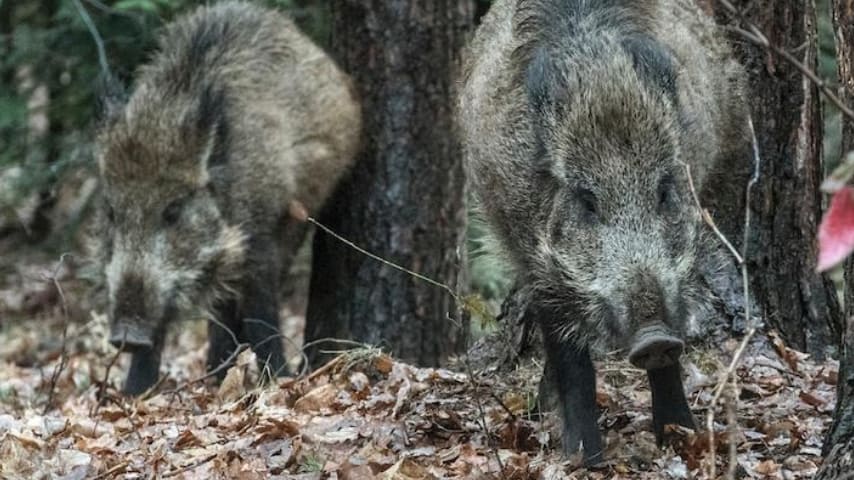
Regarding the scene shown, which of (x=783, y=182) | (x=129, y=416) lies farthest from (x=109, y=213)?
(x=783, y=182)

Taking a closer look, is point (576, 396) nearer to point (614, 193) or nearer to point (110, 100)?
point (614, 193)

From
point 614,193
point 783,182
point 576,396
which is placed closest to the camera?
point 614,193

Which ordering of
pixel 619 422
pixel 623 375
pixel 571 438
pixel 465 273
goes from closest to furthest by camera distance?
pixel 571 438 → pixel 619 422 → pixel 623 375 → pixel 465 273

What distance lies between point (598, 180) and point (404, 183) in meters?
3.43

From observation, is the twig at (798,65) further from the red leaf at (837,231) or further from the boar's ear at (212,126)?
the boar's ear at (212,126)

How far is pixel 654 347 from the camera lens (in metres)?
4.25

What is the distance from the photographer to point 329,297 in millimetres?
8312

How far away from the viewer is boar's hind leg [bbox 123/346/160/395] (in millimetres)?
8039

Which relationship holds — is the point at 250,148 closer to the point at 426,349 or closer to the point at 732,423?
the point at 426,349

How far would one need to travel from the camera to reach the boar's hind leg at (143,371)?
26.4 ft

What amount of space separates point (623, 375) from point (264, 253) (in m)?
3.06

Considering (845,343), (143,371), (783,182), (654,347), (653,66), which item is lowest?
(143,371)

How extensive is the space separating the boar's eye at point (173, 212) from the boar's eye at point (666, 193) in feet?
13.8

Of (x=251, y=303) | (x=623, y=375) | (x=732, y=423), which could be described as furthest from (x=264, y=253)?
(x=732, y=423)
